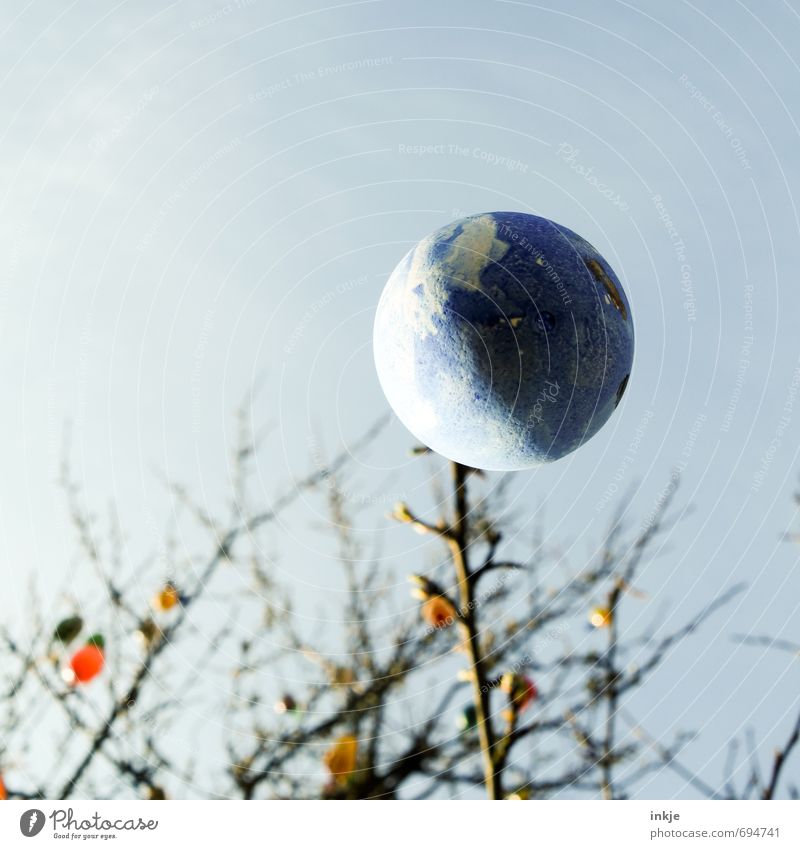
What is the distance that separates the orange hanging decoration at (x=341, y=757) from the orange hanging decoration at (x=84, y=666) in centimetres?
262

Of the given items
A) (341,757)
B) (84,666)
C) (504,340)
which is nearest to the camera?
(504,340)

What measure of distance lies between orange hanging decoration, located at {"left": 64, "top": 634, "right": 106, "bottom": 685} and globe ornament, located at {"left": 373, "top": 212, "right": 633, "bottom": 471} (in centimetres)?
490

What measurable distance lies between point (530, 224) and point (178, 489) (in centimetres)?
596

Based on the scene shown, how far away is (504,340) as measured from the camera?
4879 millimetres

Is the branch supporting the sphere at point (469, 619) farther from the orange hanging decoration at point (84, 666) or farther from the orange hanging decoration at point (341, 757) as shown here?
the orange hanging decoration at point (84, 666)

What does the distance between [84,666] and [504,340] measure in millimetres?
5948

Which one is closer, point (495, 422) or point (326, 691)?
point (495, 422)

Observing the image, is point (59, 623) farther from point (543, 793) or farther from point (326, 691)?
point (543, 793)

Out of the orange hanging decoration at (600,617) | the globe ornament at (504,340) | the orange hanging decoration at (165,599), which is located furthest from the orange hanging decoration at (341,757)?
the globe ornament at (504,340)

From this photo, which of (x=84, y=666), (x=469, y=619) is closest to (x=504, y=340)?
(x=469, y=619)

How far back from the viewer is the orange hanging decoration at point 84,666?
8031 millimetres

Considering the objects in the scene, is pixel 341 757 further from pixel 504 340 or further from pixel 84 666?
pixel 504 340
